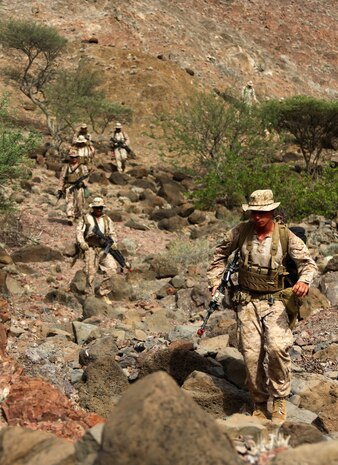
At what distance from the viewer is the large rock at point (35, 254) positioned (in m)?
11.0

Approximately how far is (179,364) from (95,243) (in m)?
3.92

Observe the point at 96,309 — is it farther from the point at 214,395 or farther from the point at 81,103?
the point at 81,103

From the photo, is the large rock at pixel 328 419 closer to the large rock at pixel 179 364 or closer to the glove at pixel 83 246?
the large rock at pixel 179 364

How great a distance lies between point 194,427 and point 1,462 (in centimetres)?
91

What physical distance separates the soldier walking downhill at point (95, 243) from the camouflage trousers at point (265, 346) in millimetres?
4371

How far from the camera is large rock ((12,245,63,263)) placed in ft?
36.0

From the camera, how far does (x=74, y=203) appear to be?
13414 millimetres

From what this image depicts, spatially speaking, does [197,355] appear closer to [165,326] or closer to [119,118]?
[165,326]

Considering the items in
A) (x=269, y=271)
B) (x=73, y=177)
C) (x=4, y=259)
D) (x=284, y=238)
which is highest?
(x=284, y=238)

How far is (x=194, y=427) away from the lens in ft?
8.33

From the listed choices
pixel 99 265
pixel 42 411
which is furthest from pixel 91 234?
pixel 42 411

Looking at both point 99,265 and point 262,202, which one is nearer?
point 262,202

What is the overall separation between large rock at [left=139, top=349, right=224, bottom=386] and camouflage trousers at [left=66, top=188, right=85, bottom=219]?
8356 millimetres

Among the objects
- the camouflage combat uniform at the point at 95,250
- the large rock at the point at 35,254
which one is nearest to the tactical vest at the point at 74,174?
the large rock at the point at 35,254
